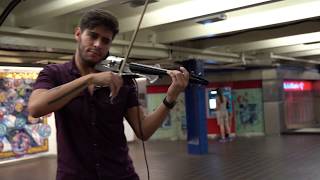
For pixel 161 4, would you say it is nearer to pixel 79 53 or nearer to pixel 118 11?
pixel 118 11

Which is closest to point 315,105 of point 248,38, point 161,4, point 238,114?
point 238,114

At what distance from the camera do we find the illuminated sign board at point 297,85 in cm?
1485

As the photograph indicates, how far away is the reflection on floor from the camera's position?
692 centimetres

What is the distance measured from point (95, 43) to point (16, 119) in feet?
27.9

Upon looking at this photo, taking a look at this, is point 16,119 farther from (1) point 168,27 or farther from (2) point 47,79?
(2) point 47,79

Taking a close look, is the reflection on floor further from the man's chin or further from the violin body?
the man's chin

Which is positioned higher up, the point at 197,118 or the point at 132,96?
the point at 132,96

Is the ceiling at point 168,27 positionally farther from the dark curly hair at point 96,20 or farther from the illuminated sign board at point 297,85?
the illuminated sign board at point 297,85

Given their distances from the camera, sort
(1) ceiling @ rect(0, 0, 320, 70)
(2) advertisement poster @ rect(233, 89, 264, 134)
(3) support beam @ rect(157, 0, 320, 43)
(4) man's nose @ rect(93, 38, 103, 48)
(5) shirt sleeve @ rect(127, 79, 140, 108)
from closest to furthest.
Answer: (4) man's nose @ rect(93, 38, 103, 48) → (5) shirt sleeve @ rect(127, 79, 140, 108) → (1) ceiling @ rect(0, 0, 320, 70) → (3) support beam @ rect(157, 0, 320, 43) → (2) advertisement poster @ rect(233, 89, 264, 134)

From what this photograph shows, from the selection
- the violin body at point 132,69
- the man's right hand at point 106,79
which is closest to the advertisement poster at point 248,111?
the violin body at point 132,69

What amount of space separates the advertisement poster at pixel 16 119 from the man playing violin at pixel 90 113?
7.87m


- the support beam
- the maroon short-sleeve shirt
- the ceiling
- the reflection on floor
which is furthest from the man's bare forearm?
the support beam

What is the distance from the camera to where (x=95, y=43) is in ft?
4.88

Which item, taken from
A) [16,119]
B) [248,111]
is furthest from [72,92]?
[248,111]
